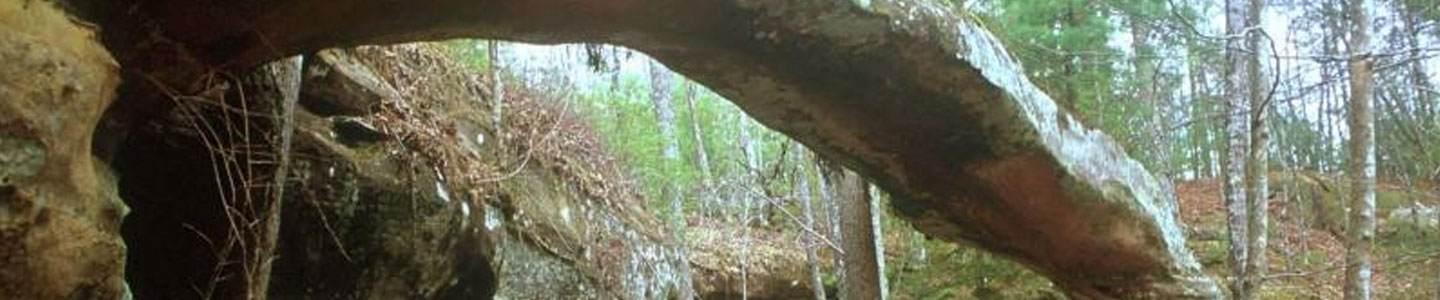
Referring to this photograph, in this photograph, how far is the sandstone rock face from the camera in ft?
8.73

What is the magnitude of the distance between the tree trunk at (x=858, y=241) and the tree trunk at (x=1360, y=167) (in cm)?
413

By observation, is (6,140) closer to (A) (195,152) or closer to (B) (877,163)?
(A) (195,152)

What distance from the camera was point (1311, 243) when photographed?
19.5m

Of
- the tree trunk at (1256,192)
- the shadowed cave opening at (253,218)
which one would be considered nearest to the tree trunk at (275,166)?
the shadowed cave opening at (253,218)

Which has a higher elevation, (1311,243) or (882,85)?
(882,85)

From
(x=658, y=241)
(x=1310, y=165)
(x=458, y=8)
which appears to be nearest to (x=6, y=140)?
(x=458, y=8)

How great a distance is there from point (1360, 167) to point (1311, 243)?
12.6 meters

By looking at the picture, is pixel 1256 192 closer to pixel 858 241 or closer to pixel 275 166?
pixel 858 241

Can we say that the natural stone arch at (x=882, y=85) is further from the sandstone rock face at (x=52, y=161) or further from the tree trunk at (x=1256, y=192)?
the tree trunk at (x=1256, y=192)

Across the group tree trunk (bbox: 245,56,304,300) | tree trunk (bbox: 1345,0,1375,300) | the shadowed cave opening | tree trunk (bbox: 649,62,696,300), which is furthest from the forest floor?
tree trunk (bbox: 245,56,304,300)

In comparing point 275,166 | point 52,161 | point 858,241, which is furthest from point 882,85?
point 52,161

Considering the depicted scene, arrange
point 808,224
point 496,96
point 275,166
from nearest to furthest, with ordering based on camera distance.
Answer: point 275,166, point 496,96, point 808,224

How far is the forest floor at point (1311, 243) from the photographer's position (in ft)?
49.4

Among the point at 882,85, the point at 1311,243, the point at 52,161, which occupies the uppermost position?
the point at 882,85
